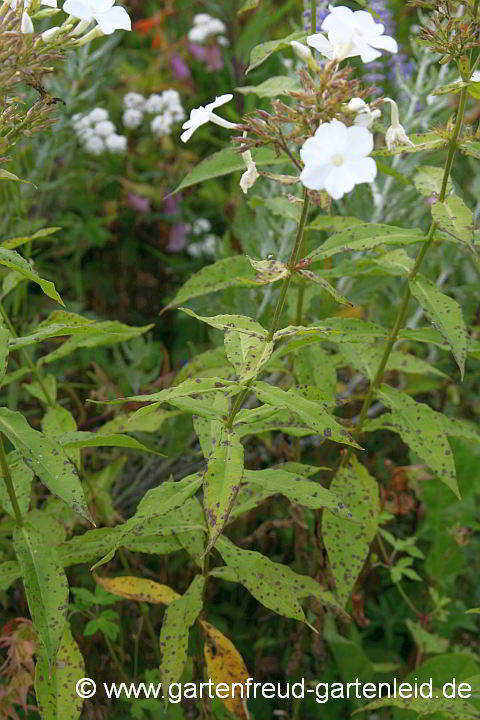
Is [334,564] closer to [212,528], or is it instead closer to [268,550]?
[212,528]

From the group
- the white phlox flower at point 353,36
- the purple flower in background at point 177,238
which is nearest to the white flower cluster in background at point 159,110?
the purple flower in background at point 177,238

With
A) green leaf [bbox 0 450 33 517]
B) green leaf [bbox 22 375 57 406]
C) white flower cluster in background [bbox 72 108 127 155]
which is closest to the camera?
green leaf [bbox 0 450 33 517]

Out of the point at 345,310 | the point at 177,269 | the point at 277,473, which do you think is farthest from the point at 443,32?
the point at 177,269

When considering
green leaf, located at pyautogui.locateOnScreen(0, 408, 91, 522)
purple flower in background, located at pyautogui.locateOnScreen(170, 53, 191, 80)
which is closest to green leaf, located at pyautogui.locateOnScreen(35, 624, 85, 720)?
green leaf, located at pyautogui.locateOnScreen(0, 408, 91, 522)

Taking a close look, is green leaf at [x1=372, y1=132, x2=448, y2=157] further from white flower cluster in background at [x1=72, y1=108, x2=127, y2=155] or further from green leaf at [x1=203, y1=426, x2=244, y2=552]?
white flower cluster in background at [x1=72, y1=108, x2=127, y2=155]

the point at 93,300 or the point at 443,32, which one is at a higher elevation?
the point at 443,32

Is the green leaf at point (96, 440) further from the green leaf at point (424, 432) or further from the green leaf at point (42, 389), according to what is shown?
the green leaf at point (424, 432)

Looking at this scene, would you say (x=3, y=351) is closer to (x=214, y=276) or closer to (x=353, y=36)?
(x=214, y=276)
